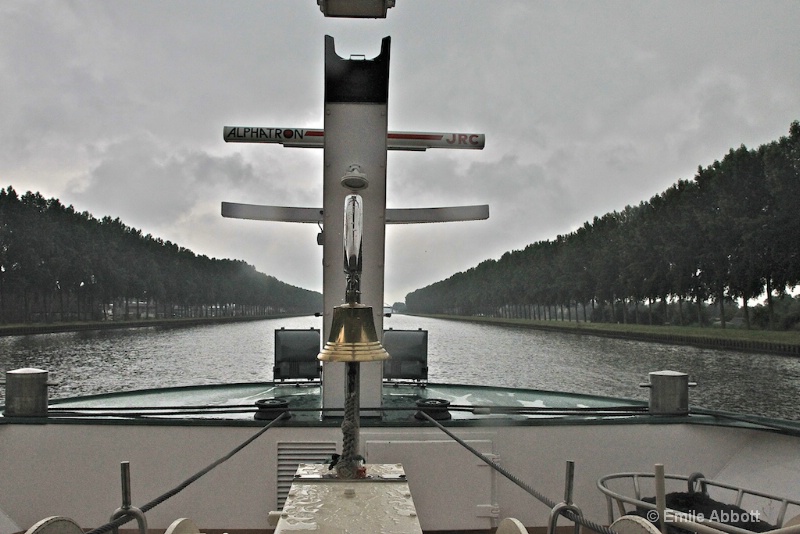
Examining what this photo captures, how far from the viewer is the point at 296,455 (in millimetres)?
5141

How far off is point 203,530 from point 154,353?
158 ft

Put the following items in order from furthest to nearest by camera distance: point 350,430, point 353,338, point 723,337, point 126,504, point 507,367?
point 723,337, point 507,367, point 350,430, point 353,338, point 126,504

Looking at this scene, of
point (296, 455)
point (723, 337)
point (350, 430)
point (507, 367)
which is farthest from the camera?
point (723, 337)

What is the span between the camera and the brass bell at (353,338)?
318cm

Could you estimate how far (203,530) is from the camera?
197 inches

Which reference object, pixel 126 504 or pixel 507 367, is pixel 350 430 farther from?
pixel 507 367

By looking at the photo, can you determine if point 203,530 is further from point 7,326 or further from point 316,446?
point 7,326

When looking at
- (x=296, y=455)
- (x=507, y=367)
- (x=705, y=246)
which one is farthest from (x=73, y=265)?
(x=296, y=455)

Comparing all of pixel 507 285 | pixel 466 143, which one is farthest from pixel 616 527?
pixel 507 285

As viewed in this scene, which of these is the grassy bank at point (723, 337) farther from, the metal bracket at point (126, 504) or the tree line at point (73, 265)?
the tree line at point (73, 265)

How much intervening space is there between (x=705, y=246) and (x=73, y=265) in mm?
68059

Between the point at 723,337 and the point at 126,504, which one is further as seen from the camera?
the point at 723,337

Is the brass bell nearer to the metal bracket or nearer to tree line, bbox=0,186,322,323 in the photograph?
the metal bracket

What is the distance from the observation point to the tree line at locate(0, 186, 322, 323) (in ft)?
206
